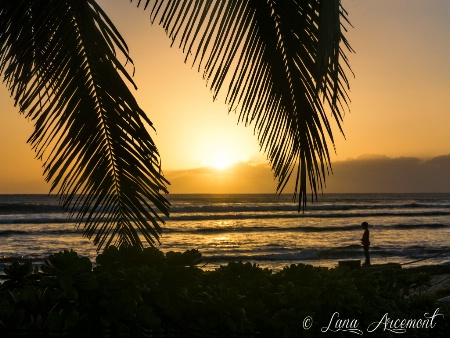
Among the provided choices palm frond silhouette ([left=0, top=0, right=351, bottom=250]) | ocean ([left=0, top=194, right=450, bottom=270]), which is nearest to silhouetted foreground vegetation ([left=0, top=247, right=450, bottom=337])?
palm frond silhouette ([left=0, top=0, right=351, bottom=250])

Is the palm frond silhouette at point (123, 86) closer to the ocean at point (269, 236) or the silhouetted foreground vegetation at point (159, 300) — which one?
the silhouetted foreground vegetation at point (159, 300)

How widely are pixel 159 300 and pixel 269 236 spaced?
35.1 metres

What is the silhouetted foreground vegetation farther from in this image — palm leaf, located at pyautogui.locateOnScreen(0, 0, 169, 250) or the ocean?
the ocean

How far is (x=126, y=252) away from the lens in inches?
127

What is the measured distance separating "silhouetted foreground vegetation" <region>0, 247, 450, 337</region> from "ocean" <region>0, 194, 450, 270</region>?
18507mm

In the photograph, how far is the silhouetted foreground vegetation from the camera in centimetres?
266

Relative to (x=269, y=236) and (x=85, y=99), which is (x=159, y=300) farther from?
(x=269, y=236)

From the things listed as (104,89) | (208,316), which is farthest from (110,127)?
(208,316)

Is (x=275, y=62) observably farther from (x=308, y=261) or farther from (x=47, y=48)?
(x=308, y=261)

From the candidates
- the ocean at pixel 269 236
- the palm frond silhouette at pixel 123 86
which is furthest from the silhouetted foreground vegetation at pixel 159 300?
the ocean at pixel 269 236

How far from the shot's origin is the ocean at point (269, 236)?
27.9 metres

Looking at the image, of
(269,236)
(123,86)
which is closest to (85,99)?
(123,86)

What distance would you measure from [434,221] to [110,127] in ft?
165

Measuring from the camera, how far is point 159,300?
2834mm
